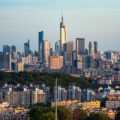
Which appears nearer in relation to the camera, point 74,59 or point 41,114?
point 41,114

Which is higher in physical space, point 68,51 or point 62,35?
point 62,35

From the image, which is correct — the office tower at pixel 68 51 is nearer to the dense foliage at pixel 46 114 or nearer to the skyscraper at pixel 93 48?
the skyscraper at pixel 93 48

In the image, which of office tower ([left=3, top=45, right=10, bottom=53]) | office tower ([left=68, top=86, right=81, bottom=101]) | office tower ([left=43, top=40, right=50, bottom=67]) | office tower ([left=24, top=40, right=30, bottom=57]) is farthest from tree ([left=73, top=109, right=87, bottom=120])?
office tower ([left=24, top=40, right=30, bottom=57])

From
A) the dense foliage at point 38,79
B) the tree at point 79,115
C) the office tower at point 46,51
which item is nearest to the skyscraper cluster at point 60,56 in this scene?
the office tower at point 46,51

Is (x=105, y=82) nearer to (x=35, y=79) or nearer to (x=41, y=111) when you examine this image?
(x=35, y=79)

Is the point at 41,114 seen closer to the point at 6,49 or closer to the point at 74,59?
the point at 74,59

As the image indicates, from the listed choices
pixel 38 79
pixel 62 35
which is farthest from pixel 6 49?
pixel 38 79

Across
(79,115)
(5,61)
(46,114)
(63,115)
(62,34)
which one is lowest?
(79,115)

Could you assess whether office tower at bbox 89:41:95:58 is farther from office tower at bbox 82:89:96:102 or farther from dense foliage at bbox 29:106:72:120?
dense foliage at bbox 29:106:72:120
